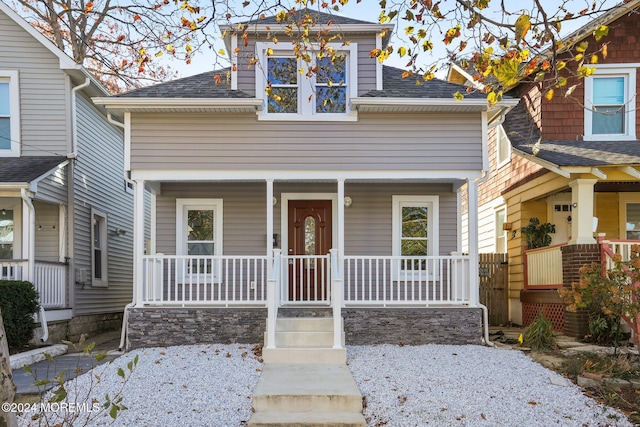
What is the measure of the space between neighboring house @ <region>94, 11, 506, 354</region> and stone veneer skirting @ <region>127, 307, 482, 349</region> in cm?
2

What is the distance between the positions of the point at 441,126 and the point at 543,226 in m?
3.67

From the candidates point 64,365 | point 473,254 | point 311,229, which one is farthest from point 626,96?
point 64,365

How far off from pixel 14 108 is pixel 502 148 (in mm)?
10714

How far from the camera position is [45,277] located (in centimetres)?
1081

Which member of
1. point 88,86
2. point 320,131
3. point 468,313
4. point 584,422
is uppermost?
point 88,86

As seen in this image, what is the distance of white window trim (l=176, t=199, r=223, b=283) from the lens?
1139cm

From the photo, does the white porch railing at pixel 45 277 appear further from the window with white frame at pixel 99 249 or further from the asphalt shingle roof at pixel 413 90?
the asphalt shingle roof at pixel 413 90

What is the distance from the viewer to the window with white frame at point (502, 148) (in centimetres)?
1400

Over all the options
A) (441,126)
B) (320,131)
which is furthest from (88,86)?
(441,126)

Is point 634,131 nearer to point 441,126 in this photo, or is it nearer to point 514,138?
point 514,138

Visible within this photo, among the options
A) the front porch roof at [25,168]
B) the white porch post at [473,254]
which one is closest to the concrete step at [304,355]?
the white porch post at [473,254]

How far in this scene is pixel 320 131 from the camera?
10.5 metres

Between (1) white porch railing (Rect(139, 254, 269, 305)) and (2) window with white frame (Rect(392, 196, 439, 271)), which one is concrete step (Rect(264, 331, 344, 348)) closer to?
(1) white porch railing (Rect(139, 254, 269, 305))

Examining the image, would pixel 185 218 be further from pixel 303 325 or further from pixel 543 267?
pixel 543 267
